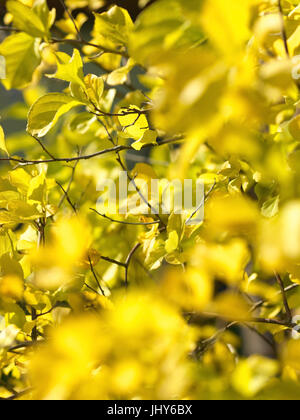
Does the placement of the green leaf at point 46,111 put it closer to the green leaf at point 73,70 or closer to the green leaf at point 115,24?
the green leaf at point 73,70

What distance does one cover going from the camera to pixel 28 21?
0.50 metres

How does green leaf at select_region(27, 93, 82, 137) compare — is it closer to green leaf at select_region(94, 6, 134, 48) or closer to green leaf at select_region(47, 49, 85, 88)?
green leaf at select_region(47, 49, 85, 88)

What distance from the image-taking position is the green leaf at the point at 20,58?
50 cm

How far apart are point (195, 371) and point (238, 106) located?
0.17 meters

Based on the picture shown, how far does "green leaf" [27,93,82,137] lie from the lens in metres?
0.52

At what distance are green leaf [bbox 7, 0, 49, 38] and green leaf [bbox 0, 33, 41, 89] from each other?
0.06 ft

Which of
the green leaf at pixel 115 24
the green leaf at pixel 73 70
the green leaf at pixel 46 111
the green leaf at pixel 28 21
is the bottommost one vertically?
the green leaf at pixel 46 111

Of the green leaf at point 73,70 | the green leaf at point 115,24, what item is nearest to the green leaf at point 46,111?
the green leaf at point 73,70

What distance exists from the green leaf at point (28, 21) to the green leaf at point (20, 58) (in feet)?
0.06

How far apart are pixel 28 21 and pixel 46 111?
10 cm

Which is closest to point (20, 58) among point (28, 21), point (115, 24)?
point (28, 21)

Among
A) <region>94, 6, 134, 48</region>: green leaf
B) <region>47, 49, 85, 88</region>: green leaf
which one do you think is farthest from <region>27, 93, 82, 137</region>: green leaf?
<region>94, 6, 134, 48</region>: green leaf

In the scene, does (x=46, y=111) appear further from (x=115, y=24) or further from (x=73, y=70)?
(x=115, y=24)
